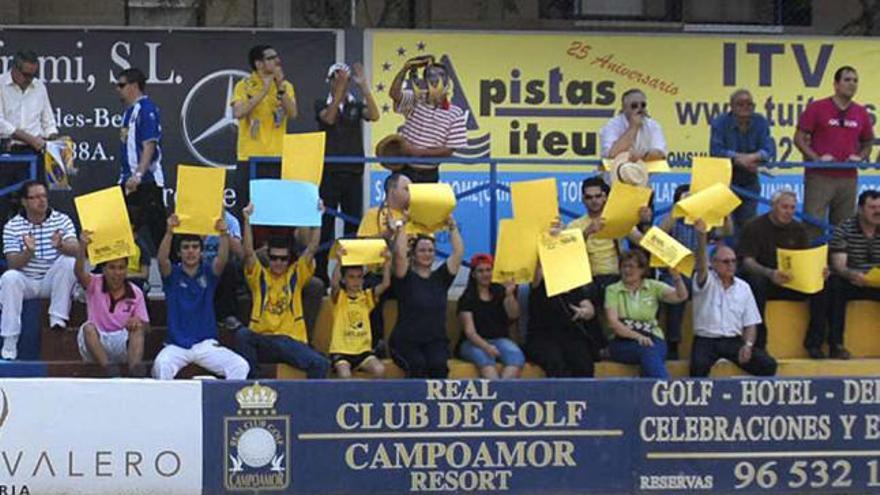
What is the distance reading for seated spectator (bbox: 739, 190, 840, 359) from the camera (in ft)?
42.3

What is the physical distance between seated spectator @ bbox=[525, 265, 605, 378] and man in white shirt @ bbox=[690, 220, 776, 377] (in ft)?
2.57

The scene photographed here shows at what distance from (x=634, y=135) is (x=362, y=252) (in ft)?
8.36

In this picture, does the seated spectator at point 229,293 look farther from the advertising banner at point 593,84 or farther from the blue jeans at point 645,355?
the blue jeans at point 645,355

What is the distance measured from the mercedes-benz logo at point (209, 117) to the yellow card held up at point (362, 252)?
3199 mm

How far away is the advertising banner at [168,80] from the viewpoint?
1476 centimetres

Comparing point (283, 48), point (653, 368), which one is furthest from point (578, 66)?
point (653, 368)

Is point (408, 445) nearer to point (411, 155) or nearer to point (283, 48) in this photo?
point (411, 155)

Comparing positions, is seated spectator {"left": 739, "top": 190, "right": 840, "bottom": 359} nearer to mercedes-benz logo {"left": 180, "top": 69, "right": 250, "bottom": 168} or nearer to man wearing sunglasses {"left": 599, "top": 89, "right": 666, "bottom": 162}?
man wearing sunglasses {"left": 599, "top": 89, "right": 666, "bottom": 162}

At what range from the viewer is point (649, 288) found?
1246 cm

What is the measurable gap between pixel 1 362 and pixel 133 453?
4.43 ft

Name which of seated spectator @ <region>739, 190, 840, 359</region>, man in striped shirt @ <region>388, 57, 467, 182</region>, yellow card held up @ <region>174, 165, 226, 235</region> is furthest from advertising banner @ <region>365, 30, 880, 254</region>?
yellow card held up @ <region>174, 165, 226, 235</region>

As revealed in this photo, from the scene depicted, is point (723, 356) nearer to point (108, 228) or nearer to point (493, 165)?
point (493, 165)

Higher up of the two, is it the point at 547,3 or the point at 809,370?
the point at 547,3

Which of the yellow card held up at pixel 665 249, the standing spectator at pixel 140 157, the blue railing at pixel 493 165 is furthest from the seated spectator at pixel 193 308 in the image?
the yellow card held up at pixel 665 249
